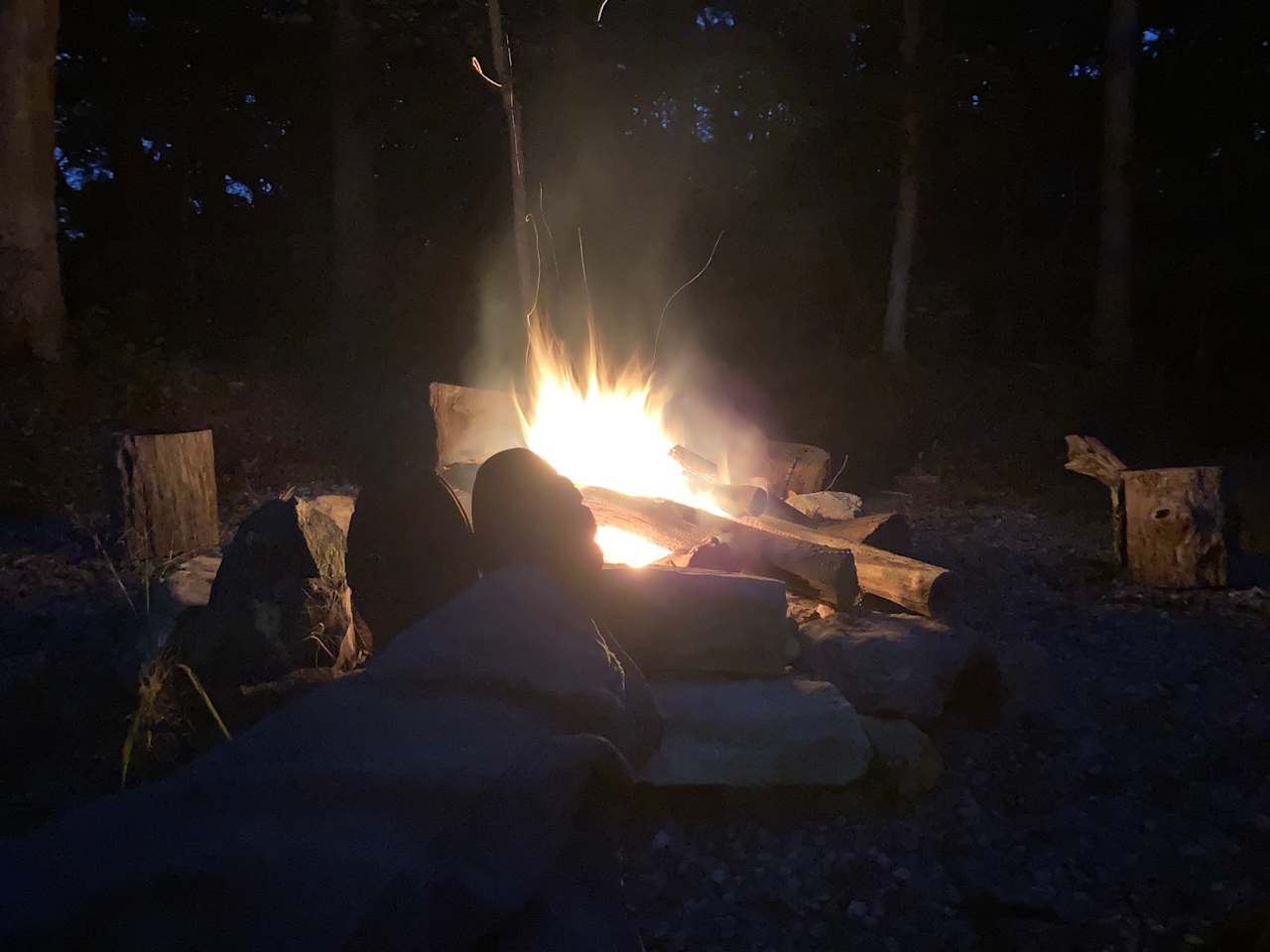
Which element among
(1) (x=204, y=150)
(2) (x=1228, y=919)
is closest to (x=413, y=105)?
(1) (x=204, y=150)

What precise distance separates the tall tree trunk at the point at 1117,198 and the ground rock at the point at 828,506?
6.72 m

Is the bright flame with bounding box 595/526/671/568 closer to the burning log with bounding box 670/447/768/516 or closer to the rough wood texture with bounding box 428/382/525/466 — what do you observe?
the burning log with bounding box 670/447/768/516

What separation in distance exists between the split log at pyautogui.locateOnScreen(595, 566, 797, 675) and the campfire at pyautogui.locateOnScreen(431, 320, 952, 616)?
71cm

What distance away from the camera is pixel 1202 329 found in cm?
1193

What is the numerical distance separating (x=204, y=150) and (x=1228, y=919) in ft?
49.5

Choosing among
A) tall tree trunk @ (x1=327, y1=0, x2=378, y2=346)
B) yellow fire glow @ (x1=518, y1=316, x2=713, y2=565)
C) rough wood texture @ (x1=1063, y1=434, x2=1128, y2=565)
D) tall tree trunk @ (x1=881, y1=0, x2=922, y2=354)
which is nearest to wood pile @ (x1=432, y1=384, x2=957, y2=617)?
yellow fire glow @ (x1=518, y1=316, x2=713, y2=565)

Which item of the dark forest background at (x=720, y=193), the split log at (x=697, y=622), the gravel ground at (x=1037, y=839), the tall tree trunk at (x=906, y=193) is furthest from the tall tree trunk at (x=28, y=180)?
the tall tree trunk at (x=906, y=193)

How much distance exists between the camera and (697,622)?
2969mm

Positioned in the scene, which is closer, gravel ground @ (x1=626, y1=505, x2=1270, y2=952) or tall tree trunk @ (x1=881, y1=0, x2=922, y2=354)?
gravel ground @ (x1=626, y1=505, x2=1270, y2=952)

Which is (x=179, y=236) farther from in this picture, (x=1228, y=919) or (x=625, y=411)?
(x=1228, y=919)

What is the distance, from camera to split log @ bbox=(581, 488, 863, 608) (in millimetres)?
3762

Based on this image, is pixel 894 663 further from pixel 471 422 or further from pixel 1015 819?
pixel 471 422

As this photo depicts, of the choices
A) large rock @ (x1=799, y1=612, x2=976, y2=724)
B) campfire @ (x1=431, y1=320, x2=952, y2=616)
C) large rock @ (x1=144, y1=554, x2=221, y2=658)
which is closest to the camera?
large rock @ (x1=799, y1=612, x2=976, y2=724)

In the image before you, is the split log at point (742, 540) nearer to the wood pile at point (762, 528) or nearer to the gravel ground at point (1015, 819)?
the wood pile at point (762, 528)
